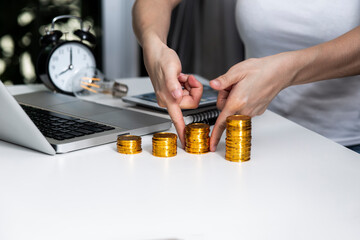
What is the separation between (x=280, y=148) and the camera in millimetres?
1002

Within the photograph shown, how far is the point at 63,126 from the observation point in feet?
3.46

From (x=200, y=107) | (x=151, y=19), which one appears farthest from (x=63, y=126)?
(x=151, y=19)

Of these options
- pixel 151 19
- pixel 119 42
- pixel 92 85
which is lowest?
pixel 119 42

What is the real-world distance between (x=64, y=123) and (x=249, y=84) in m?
0.42

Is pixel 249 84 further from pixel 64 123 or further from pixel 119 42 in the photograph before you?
pixel 119 42

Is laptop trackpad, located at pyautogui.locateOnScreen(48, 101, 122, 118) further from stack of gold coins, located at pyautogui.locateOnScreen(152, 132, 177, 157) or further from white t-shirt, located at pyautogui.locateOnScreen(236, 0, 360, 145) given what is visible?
white t-shirt, located at pyautogui.locateOnScreen(236, 0, 360, 145)

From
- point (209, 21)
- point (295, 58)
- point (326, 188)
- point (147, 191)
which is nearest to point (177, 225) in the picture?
point (147, 191)

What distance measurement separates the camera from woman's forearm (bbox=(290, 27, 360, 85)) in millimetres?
1097

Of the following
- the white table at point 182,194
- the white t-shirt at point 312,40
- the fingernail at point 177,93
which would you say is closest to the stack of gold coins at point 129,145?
the white table at point 182,194

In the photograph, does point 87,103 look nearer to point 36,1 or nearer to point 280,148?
point 280,148

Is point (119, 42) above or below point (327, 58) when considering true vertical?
below

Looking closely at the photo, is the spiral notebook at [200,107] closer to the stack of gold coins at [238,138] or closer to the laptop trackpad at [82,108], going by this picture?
the laptop trackpad at [82,108]

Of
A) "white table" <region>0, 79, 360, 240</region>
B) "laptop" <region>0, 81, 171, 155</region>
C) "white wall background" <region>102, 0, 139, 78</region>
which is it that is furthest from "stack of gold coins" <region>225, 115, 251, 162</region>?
"white wall background" <region>102, 0, 139, 78</region>

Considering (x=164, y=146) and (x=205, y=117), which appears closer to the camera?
(x=164, y=146)
